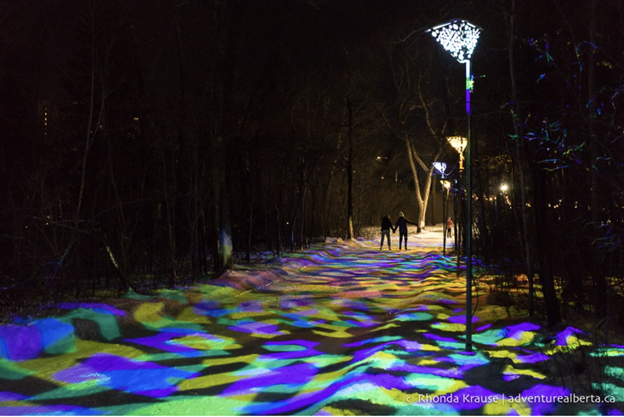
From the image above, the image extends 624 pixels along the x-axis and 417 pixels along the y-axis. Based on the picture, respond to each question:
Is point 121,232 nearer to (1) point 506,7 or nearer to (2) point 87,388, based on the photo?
(2) point 87,388

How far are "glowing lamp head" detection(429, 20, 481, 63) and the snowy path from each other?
4.75 meters

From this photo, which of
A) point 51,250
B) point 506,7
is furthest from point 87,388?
point 506,7

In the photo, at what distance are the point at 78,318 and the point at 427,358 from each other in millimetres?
5797

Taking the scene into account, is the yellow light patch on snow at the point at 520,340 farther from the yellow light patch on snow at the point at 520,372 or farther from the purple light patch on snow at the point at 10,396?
the purple light patch on snow at the point at 10,396

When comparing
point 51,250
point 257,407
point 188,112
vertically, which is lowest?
point 257,407

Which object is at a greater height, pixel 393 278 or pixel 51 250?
pixel 51 250

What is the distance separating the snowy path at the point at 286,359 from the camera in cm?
515

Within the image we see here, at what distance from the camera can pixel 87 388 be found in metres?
5.83

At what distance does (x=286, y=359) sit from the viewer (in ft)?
23.2

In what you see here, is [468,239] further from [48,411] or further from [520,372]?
[48,411]

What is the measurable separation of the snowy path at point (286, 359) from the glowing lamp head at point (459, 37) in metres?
4.75

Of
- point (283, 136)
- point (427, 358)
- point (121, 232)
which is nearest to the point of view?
point (427, 358)

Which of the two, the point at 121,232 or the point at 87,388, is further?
the point at 121,232

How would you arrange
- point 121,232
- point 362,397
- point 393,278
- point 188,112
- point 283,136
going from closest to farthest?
point 362,397, point 121,232, point 188,112, point 393,278, point 283,136
